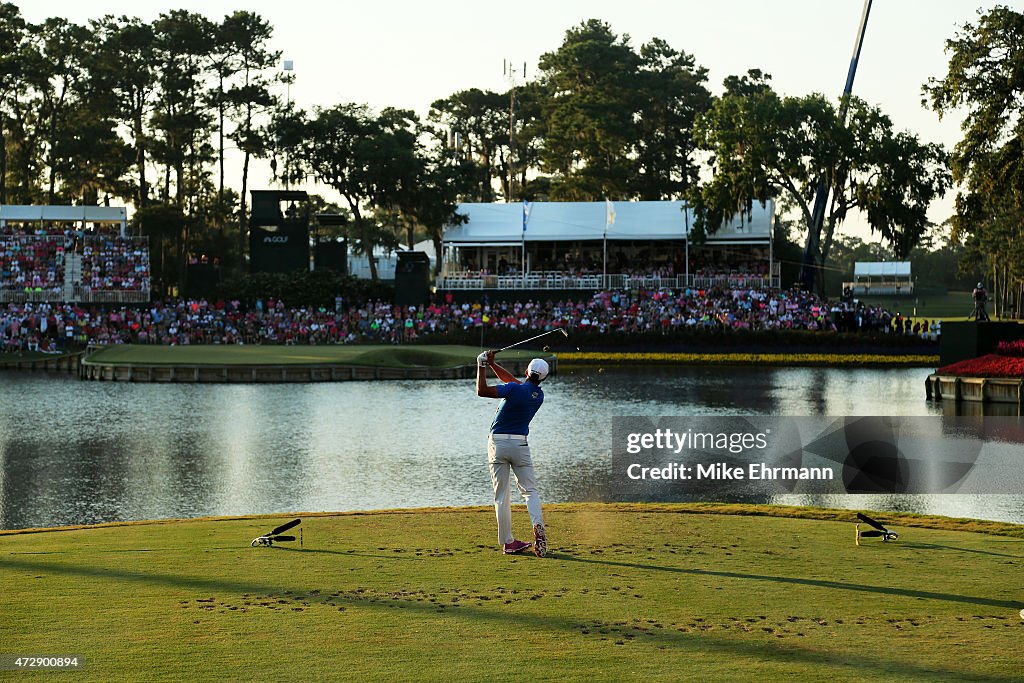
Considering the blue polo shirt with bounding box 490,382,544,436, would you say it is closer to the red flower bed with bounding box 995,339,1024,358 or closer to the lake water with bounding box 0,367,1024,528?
the lake water with bounding box 0,367,1024,528

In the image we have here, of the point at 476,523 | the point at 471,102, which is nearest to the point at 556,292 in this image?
the point at 471,102

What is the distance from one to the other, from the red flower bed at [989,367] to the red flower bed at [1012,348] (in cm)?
27

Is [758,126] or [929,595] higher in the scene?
[758,126]

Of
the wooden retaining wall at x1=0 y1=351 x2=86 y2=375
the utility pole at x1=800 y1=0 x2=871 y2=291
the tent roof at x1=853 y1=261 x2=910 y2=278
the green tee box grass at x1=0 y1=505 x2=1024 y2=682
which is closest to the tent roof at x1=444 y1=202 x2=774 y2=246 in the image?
the utility pole at x1=800 y1=0 x2=871 y2=291

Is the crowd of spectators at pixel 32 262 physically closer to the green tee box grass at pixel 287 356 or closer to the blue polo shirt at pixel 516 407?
the green tee box grass at pixel 287 356

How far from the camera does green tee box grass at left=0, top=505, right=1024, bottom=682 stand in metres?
8.03

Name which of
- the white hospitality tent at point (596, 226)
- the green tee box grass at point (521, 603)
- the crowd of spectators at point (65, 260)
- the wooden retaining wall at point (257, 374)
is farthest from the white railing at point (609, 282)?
the green tee box grass at point (521, 603)

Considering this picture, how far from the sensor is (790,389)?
131 feet

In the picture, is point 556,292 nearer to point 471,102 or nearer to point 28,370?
point 28,370

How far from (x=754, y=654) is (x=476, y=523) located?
622cm

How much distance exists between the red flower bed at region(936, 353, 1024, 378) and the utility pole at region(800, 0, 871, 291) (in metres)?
33.8

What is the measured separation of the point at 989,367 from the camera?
36750 millimetres

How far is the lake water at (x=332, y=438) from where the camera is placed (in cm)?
1853

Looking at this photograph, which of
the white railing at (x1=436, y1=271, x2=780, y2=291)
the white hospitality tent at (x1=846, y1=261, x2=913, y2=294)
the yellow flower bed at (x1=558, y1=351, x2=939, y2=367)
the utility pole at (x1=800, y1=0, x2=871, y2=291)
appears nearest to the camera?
the yellow flower bed at (x1=558, y1=351, x2=939, y2=367)
